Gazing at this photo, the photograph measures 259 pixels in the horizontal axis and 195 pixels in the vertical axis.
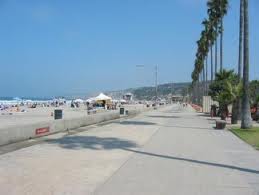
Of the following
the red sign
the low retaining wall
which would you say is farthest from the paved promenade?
the red sign

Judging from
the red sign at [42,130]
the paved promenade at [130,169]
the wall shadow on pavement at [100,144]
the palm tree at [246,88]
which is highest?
the palm tree at [246,88]

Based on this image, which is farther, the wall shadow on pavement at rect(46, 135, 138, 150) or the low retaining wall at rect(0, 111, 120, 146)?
the low retaining wall at rect(0, 111, 120, 146)

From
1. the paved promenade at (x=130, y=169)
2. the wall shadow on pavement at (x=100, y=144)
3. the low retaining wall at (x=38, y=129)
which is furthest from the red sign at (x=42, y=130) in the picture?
the paved promenade at (x=130, y=169)

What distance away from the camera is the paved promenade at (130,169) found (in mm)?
9750

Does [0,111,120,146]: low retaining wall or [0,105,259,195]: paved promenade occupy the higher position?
[0,111,120,146]: low retaining wall

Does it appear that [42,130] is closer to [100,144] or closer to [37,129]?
[37,129]

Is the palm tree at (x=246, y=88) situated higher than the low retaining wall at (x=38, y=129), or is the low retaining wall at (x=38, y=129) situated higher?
the palm tree at (x=246, y=88)

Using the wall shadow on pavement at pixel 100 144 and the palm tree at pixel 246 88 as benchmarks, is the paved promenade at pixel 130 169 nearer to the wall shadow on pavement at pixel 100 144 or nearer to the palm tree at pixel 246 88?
the wall shadow on pavement at pixel 100 144

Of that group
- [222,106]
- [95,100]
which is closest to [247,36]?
[222,106]

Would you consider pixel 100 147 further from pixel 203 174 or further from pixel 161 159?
pixel 203 174

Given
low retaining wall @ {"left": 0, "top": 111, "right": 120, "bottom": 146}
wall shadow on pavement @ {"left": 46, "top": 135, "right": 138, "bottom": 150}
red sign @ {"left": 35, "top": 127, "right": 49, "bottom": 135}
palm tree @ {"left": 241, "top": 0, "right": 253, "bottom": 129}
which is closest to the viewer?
wall shadow on pavement @ {"left": 46, "top": 135, "right": 138, "bottom": 150}

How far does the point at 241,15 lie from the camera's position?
35.2m

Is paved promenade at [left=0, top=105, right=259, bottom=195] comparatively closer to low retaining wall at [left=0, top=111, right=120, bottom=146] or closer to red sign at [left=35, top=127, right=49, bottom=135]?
low retaining wall at [left=0, top=111, right=120, bottom=146]

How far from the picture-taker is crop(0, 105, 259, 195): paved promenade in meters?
9.75
